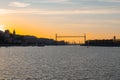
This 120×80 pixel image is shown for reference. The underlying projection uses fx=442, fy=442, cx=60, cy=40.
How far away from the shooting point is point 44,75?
62969mm

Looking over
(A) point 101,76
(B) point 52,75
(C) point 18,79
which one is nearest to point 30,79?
(C) point 18,79

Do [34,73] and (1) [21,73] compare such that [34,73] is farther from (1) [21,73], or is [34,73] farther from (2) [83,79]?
(2) [83,79]

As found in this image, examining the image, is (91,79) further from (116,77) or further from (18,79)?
(18,79)

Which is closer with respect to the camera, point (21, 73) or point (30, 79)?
point (30, 79)

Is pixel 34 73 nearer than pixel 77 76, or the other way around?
pixel 77 76

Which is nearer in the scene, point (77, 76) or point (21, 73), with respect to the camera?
point (77, 76)

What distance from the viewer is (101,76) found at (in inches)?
2427

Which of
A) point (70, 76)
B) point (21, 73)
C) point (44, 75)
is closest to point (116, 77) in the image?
point (70, 76)

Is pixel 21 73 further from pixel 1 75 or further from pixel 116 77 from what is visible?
pixel 116 77

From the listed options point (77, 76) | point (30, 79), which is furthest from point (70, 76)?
point (30, 79)

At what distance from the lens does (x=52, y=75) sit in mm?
63062

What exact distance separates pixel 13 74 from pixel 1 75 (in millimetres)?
2153

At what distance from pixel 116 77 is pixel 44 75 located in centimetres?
1033

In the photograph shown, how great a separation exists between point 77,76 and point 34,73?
770 centimetres
